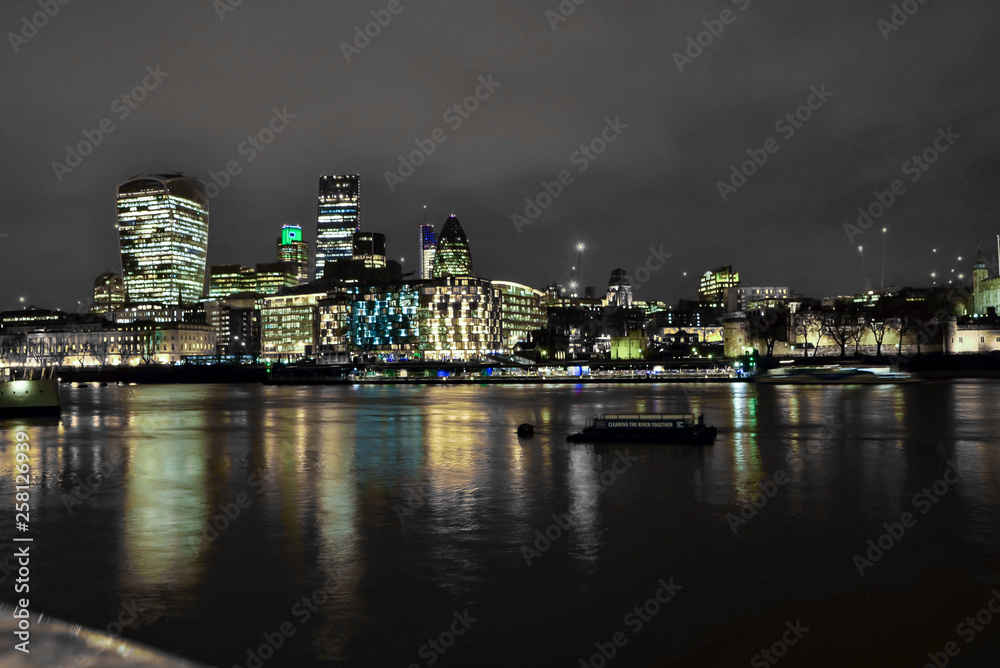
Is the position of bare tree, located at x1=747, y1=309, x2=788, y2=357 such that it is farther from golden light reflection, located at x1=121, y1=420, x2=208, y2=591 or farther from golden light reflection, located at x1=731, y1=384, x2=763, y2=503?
golden light reflection, located at x1=121, y1=420, x2=208, y2=591

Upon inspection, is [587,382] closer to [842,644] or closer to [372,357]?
[842,644]

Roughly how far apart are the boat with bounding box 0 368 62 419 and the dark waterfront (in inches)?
1058

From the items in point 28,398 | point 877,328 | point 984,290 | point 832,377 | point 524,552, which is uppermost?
point 984,290

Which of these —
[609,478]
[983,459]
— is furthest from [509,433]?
[983,459]

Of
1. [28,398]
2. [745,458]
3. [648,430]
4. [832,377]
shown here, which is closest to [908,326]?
[832,377]

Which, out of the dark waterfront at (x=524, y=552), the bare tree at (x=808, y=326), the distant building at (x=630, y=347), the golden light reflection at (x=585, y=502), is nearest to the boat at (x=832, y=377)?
the distant building at (x=630, y=347)

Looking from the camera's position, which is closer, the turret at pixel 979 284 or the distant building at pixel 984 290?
the distant building at pixel 984 290

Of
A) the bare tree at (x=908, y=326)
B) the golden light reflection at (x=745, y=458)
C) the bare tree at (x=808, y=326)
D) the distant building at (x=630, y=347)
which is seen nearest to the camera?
the golden light reflection at (x=745, y=458)

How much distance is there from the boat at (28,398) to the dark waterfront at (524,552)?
26.9 metres

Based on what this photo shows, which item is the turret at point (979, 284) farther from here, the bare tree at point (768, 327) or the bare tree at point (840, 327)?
the bare tree at point (768, 327)

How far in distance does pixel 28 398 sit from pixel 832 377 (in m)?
79.2

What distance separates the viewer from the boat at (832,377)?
84125mm

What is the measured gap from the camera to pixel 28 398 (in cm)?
4959

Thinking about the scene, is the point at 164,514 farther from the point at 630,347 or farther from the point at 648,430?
the point at 630,347
